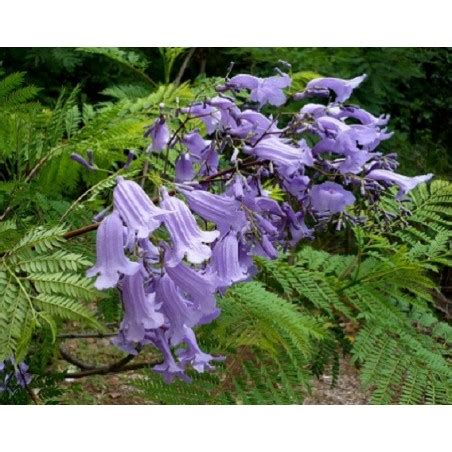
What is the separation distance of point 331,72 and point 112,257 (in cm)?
328

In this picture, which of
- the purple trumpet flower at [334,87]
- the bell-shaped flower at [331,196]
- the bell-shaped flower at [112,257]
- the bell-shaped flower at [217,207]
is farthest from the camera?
the purple trumpet flower at [334,87]

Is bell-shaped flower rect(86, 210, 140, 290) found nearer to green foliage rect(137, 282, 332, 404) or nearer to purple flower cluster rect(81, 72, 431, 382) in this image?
purple flower cluster rect(81, 72, 431, 382)

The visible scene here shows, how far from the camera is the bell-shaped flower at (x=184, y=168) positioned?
1417 mm

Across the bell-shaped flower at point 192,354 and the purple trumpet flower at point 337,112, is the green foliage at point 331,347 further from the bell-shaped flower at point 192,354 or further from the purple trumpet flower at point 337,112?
the purple trumpet flower at point 337,112

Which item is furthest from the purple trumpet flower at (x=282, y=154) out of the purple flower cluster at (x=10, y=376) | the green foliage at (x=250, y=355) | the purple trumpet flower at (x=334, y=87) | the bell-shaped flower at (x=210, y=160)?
the purple flower cluster at (x=10, y=376)

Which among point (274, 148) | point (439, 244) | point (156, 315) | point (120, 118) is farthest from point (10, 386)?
point (439, 244)

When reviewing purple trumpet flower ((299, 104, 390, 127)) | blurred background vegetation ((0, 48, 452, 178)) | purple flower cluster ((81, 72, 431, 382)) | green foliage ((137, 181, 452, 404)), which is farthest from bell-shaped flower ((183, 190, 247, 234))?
blurred background vegetation ((0, 48, 452, 178))

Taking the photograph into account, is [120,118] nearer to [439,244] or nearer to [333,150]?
[333,150]

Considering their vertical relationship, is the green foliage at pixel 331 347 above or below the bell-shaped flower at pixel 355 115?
below

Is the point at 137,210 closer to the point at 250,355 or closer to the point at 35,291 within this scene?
the point at 35,291

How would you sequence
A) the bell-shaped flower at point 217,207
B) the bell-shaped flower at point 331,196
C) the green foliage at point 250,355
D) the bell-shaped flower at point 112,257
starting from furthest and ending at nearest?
the green foliage at point 250,355
the bell-shaped flower at point 331,196
the bell-shaped flower at point 217,207
the bell-shaped flower at point 112,257

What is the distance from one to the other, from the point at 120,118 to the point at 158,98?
1.06 ft

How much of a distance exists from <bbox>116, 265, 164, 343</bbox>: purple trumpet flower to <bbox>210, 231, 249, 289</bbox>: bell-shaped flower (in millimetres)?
149

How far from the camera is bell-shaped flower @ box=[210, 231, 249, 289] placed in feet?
4.22
